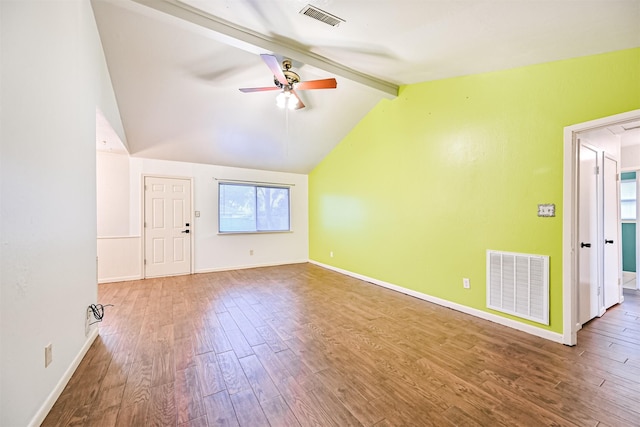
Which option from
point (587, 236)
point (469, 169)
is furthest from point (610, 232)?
point (469, 169)

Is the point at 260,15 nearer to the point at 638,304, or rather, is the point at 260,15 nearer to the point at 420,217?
the point at 420,217

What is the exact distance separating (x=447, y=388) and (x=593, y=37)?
289 centimetres

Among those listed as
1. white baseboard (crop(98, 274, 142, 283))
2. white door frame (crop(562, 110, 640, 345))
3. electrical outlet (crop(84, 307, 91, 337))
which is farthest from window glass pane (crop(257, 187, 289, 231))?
white door frame (crop(562, 110, 640, 345))

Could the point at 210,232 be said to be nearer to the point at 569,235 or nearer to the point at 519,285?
the point at 519,285

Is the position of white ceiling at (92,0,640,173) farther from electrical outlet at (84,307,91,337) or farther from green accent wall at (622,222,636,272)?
green accent wall at (622,222,636,272)

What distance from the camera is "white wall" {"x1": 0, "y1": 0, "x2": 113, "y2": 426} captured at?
120cm

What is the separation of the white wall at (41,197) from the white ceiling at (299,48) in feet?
2.41

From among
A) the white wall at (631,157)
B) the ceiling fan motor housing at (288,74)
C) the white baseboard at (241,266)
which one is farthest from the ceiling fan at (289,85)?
the white wall at (631,157)

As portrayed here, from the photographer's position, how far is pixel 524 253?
2654 millimetres

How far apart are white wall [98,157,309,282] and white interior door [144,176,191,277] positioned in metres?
0.12

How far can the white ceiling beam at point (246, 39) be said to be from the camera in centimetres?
217

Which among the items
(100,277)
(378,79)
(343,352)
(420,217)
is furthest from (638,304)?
(100,277)

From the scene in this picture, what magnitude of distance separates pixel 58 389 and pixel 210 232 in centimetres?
385

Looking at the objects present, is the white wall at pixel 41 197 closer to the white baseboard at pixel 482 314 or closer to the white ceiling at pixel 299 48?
the white ceiling at pixel 299 48
